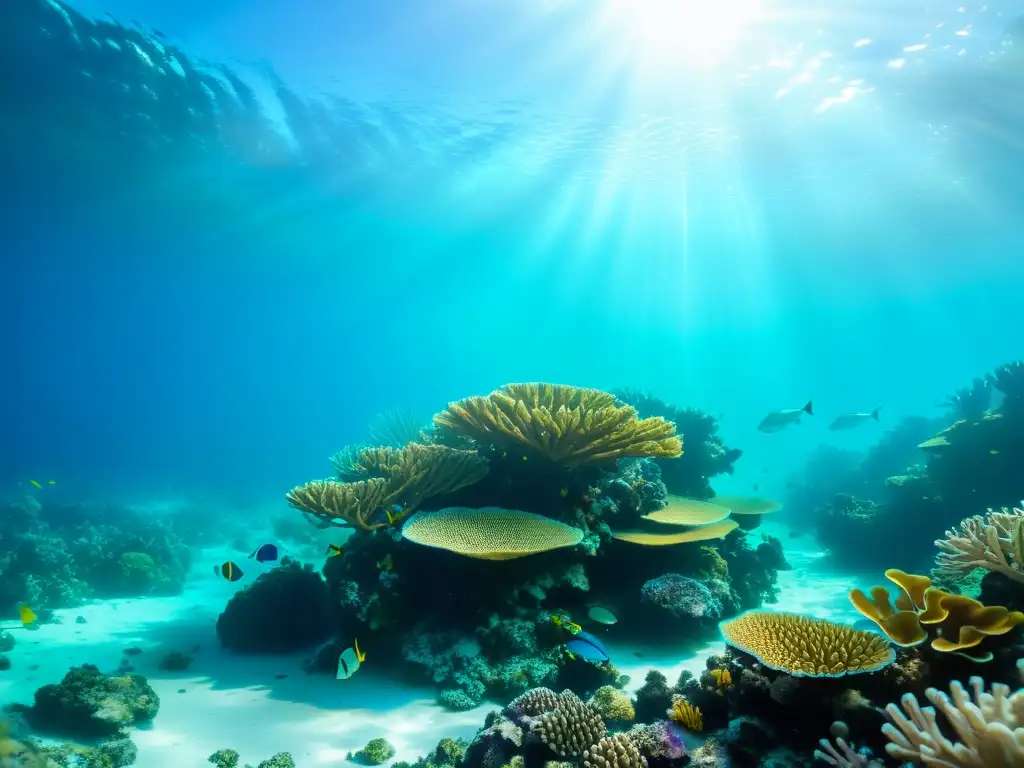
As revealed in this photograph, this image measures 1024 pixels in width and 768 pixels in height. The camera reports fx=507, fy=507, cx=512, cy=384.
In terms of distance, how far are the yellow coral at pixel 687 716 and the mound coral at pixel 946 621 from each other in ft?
4.80

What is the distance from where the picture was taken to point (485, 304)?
70188 mm

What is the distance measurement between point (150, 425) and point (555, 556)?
115496mm

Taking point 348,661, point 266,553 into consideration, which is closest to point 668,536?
point 348,661

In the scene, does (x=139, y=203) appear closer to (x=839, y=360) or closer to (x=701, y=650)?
(x=701, y=650)

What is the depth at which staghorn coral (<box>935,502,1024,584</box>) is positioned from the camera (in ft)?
10.8

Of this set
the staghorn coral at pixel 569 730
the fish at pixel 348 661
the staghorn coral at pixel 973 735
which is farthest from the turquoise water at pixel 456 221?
the staghorn coral at pixel 569 730

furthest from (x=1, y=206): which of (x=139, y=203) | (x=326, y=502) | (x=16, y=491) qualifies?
(x=326, y=502)

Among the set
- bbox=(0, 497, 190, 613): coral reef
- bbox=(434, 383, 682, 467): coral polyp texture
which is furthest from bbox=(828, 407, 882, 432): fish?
bbox=(0, 497, 190, 613): coral reef

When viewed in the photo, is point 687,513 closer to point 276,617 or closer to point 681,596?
point 681,596

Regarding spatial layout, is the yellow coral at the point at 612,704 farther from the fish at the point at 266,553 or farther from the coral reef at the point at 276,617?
the coral reef at the point at 276,617

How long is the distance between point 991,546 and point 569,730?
3.18 meters

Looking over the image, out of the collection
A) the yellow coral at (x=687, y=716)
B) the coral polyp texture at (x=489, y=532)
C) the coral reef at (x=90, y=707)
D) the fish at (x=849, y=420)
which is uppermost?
the fish at (x=849, y=420)

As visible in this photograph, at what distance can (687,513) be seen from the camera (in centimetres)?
786

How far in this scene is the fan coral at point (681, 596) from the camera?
6.43 m
